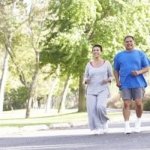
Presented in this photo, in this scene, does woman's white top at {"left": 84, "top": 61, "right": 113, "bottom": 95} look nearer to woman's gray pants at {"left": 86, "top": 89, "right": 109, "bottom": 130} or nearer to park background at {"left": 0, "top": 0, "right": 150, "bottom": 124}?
woman's gray pants at {"left": 86, "top": 89, "right": 109, "bottom": 130}

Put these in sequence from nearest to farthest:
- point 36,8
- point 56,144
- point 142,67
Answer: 1. point 56,144
2. point 142,67
3. point 36,8

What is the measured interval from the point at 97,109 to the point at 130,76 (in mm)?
1041

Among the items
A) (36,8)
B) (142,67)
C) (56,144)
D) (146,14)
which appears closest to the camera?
(56,144)

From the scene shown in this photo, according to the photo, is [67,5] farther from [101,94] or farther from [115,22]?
[101,94]

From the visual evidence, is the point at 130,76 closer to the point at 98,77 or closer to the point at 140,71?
the point at 140,71

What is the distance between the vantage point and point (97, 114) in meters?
12.7

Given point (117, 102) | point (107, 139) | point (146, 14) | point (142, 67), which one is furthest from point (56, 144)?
point (117, 102)

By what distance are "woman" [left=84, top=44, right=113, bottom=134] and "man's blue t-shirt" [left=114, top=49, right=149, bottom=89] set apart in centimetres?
36

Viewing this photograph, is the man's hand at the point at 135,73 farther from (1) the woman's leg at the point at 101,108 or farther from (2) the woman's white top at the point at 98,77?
(1) the woman's leg at the point at 101,108

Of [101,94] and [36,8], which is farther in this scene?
[36,8]

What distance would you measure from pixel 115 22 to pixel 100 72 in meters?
18.5

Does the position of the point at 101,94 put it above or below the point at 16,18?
below

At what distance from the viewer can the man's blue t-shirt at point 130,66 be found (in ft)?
40.9

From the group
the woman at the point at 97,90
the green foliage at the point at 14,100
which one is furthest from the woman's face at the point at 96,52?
the green foliage at the point at 14,100
